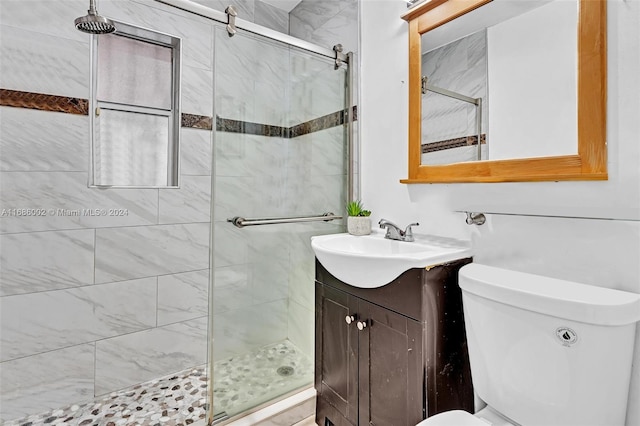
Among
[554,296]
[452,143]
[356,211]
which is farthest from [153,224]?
[554,296]

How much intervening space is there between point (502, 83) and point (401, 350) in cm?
98

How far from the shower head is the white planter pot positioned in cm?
131

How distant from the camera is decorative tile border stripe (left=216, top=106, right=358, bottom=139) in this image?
55.2 inches

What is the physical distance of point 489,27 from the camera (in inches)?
46.6

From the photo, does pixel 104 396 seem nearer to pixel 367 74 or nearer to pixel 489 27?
pixel 367 74

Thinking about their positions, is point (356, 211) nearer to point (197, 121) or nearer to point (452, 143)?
point (452, 143)

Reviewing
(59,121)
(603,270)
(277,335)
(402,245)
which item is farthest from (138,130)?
(603,270)

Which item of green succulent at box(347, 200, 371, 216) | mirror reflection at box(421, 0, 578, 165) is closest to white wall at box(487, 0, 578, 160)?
mirror reflection at box(421, 0, 578, 165)

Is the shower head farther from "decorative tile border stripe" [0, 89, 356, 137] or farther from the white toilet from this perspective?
the white toilet

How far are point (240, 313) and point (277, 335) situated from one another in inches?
9.6

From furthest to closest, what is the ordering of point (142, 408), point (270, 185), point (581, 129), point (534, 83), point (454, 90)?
point (142, 408)
point (270, 185)
point (454, 90)
point (534, 83)
point (581, 129)

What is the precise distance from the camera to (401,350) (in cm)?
113

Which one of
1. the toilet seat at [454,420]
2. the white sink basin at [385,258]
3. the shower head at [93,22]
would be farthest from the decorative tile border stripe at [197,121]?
the toilet seat at [454,420]

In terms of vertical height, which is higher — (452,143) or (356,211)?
(452,143)
